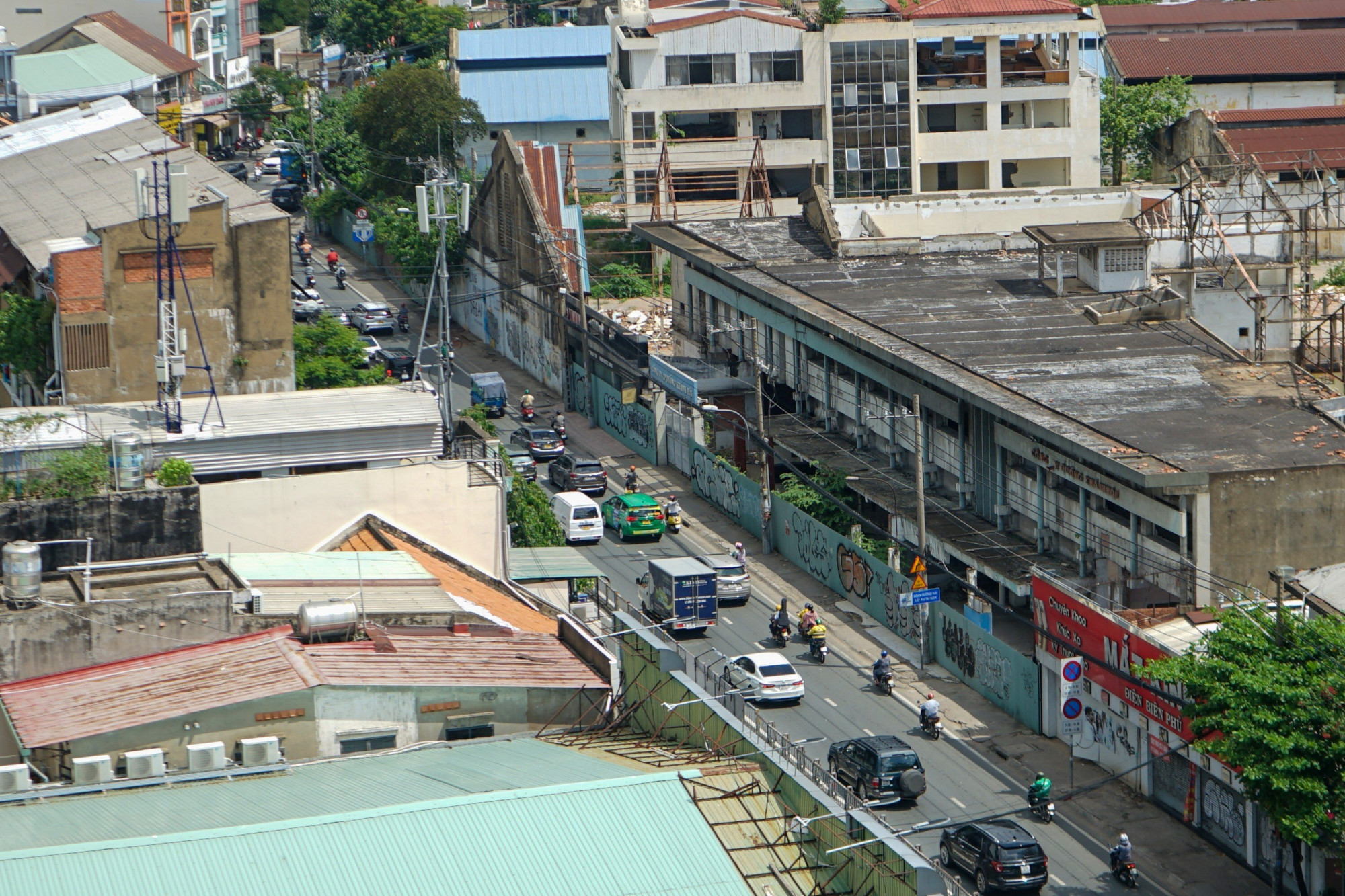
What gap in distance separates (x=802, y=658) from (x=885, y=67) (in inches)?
2155

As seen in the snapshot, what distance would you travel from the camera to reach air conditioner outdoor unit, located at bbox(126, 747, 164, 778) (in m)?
29.2

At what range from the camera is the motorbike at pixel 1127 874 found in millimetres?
41125

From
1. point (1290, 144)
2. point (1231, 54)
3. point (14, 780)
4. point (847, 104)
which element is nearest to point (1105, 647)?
point (14, 780)

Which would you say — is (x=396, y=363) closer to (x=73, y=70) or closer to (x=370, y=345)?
(x=370, y=345)

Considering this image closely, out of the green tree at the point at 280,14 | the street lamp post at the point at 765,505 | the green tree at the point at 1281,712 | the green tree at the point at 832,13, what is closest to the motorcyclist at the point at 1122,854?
the green tree at the point at 1281,712

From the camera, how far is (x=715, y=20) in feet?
332

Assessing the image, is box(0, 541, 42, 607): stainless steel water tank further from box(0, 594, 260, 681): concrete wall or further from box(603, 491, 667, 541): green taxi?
box(603, 491, 667, 541): green taxi

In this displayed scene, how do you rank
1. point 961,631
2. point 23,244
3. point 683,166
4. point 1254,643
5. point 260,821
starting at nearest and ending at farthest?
1. point 260,821
2. point 1254,643
3. point 961,631
4. point 23,244
5. point 683,166

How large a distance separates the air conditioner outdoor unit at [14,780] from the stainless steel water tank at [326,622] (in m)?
6.35

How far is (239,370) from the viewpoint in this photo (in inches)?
2231

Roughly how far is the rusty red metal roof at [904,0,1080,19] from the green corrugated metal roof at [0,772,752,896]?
267 feet

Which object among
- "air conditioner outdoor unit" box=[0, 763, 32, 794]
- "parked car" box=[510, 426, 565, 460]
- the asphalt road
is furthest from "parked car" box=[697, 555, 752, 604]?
"air conditioner outdoor unit" box=[0, 763, 32, 794]

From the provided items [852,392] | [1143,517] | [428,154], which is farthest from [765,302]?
[428,154]

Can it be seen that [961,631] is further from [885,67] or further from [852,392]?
[885,67]
